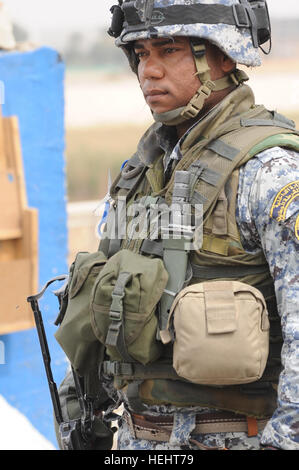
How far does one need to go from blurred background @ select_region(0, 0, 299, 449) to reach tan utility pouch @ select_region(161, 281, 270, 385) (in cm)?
84

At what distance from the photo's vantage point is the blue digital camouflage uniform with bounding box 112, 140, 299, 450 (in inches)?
94.3

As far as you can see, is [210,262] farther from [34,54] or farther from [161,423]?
[34,54]

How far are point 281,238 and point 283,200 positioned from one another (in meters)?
0.11

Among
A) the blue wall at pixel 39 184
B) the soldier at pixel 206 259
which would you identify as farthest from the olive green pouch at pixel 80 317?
the blue wall at pixel 39 184

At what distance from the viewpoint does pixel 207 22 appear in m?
2.82

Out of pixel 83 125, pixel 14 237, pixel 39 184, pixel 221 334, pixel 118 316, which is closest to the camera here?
pixel 221 334

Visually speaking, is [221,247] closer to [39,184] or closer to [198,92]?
[198,92]

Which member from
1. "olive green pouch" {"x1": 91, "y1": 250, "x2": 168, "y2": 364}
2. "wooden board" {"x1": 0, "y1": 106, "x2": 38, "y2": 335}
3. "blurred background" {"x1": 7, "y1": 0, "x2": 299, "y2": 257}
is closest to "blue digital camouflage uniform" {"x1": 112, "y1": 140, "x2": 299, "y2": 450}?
"olive green pouch" {"x1": 91, "y1": 250, "x2": 168, "y2": 364}

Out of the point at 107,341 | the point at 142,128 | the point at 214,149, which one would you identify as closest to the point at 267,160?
the point at 214,149

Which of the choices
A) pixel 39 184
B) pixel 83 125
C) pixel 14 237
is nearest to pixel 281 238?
pixel 14 237

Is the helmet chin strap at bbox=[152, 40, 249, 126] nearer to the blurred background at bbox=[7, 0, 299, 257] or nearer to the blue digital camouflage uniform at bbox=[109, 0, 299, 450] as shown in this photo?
the blue digital camouflage uniform at bbox=[109, 0, 299, 450]

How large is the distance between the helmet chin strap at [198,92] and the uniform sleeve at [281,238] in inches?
12.5
